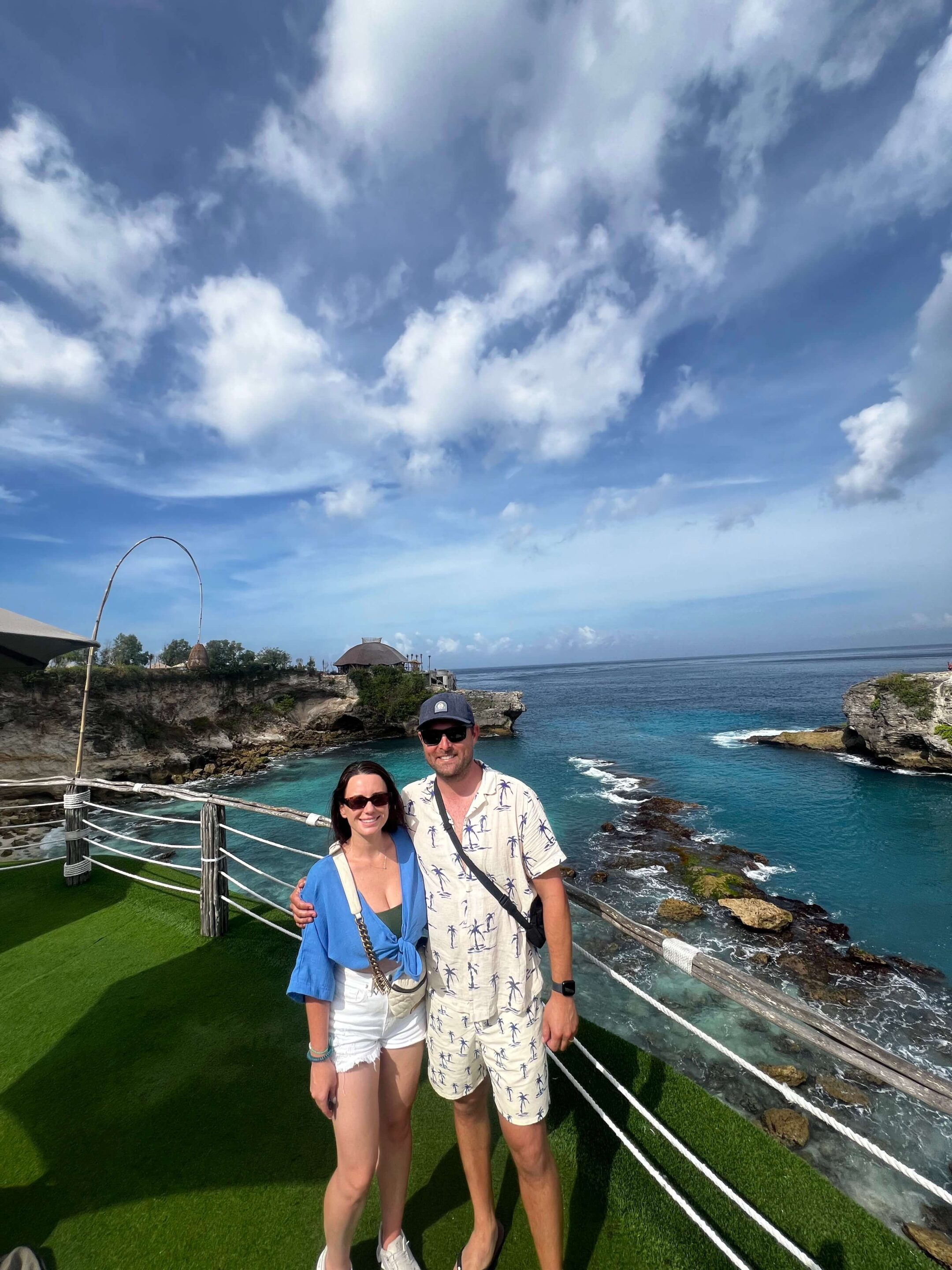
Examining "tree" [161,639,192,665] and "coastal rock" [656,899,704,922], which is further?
"tree" [161,639,192,665]

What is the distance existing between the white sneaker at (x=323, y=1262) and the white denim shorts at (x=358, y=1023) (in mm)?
749

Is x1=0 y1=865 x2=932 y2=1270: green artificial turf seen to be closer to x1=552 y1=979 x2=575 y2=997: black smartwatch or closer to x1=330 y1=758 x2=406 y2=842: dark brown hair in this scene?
x1=552 y1=979 x2=575 y2=997: black smartwatch

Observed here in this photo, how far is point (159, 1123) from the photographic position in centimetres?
306

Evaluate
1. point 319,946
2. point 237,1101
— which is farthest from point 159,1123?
point 319,946

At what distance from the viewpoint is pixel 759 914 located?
11234 mm

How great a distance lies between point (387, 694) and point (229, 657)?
442 inches

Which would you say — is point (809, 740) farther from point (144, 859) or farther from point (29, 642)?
point (29, 642)

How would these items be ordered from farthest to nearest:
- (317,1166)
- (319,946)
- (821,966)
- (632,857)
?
1. (632,857)
2. (821,966)
3. (317,1166)
4. (319,946)

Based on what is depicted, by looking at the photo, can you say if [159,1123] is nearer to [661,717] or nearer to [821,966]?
[821,966]

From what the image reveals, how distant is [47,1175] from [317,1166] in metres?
1.44

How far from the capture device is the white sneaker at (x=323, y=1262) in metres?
2.08

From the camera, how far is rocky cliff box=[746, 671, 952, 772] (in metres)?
23.7

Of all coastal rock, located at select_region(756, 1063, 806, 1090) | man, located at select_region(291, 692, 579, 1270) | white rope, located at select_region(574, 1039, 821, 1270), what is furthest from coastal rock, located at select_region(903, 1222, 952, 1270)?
man, located at select_region(291, 692, 579, 1270)

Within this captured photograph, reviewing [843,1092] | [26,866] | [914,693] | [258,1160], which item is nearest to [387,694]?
[914,693]
